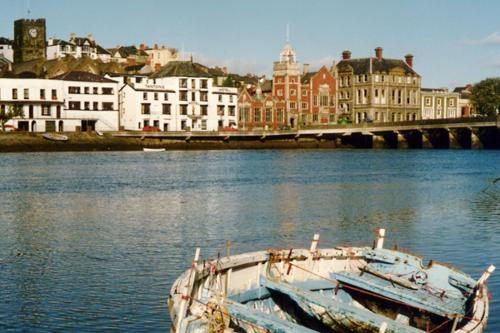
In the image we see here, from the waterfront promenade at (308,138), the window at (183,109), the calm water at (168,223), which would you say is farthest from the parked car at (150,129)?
the calm water at (168,223)

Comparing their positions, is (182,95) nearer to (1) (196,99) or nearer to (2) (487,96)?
(1) (196,99)

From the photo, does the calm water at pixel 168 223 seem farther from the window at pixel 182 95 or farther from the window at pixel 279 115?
the window at pixel 279 115

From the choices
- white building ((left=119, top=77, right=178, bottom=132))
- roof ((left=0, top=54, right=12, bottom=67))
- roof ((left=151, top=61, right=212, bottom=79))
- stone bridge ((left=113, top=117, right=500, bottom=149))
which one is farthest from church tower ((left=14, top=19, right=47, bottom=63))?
stone bridge ((left=113, top=117, right=500, bottom=149))

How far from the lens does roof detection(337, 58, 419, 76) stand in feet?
501

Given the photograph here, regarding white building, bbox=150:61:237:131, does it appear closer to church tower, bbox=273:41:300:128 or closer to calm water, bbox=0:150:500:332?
church tower, bbox=273:41:300:128

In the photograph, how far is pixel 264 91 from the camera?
144 meters

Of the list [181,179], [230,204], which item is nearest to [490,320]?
[230,204]

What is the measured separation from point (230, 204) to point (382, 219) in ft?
35.3

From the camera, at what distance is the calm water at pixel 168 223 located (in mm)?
22469

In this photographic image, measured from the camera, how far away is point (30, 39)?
175 meters

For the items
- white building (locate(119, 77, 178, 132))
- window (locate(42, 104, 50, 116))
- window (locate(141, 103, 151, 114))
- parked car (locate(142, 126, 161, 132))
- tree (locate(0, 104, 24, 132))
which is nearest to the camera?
tree (locate(0, 104, 24, 132))

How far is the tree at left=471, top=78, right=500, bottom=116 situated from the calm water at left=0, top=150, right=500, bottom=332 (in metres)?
Result: 82.7

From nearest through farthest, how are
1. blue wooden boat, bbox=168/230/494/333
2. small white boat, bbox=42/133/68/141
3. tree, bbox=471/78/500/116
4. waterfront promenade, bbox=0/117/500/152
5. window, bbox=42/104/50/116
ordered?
blue wooden boat, bbox=168/230/494/333, small white boat, bbox=42/133/68/141, waterfront promenade, bbox=0/117/500/152, window, bbox=42/104/50/116, tree, bbox=471/78/500/116

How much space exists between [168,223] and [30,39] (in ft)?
480
